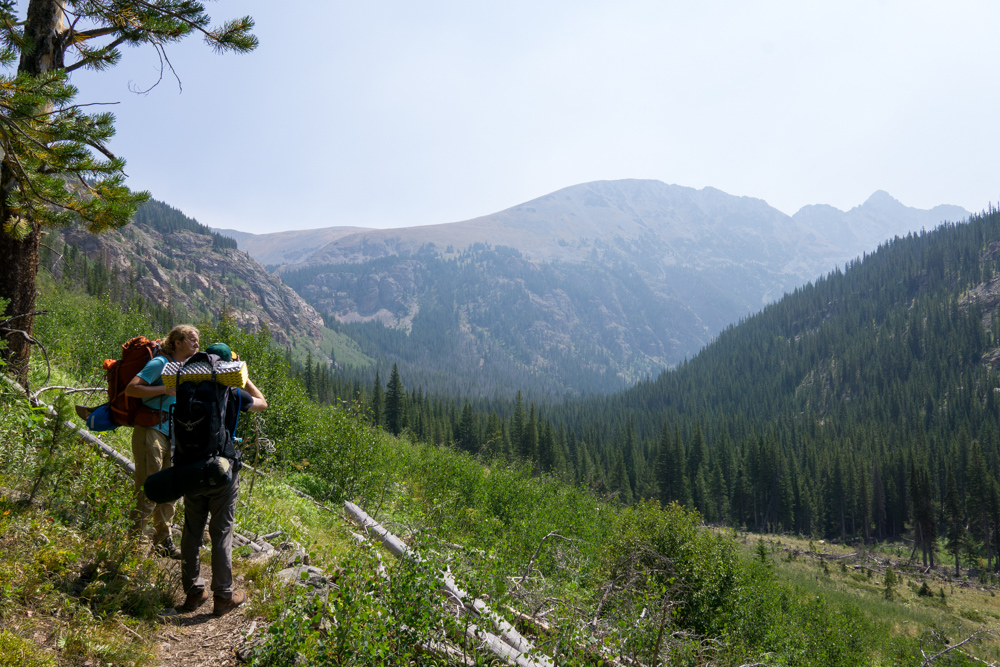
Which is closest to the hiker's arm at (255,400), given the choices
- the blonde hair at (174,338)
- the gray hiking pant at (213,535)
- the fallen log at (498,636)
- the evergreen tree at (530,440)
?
the gray hiking pant at (213,535)

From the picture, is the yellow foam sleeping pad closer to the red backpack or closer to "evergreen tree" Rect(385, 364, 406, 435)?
the red backpack

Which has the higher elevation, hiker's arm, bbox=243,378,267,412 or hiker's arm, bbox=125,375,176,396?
hiker's arm, bbox=125,375,176,396

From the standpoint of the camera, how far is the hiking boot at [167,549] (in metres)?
5.45

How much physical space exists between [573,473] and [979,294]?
13979 centimetres

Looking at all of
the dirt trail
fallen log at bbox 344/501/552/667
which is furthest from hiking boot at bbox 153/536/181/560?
fallen log at bbox 344/501/552/667

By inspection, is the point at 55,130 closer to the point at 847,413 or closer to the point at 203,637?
the point at 203,637

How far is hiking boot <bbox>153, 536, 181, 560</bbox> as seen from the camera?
5.45 m

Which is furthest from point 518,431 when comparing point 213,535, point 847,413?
point 847,413

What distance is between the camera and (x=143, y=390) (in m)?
4.73

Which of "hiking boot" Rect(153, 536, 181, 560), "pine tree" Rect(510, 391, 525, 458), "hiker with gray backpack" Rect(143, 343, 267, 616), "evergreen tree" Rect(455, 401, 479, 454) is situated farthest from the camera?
"evergreen tree" Rect(455, 401, 479, 454)

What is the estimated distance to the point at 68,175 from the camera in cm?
625

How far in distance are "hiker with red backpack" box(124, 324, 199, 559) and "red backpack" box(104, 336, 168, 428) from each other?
0.08 metres

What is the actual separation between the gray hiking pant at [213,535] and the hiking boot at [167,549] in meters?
0.80

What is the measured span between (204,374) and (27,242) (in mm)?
5570
